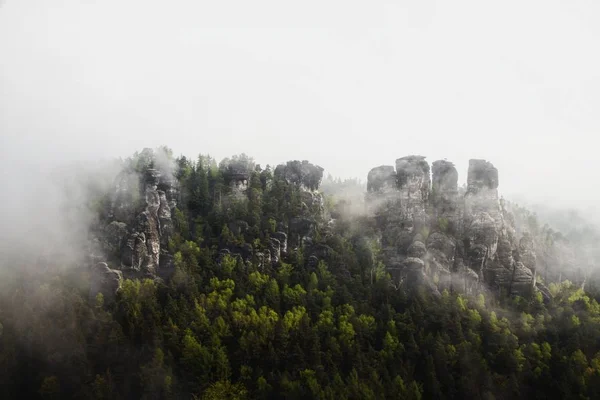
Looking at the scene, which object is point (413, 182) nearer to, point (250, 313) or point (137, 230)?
point (250, 313)

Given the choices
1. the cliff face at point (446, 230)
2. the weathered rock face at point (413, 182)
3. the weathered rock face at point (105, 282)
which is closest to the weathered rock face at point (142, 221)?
the weathered rock face at point (105, 282)

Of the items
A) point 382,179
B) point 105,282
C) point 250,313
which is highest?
point 382,179

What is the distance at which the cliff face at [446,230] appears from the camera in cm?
10338

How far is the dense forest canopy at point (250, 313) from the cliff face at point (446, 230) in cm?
194

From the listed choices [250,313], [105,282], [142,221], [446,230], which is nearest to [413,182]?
[446,230]

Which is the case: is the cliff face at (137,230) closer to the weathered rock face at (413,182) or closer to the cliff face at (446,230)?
the cliff face at (446,230)

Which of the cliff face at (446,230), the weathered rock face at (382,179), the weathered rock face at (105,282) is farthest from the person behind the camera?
the weathered rock face at (382,179)

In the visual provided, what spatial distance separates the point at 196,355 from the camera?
80500mm

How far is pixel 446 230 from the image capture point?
362ft

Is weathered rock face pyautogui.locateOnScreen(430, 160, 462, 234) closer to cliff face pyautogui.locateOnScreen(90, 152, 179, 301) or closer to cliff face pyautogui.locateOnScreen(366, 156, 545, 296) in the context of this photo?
cliff face pyautogui.locateOnScreen(366, 156, 545, 296)

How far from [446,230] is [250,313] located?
42214 mm

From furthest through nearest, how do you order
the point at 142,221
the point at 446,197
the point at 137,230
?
the point at 446,197 → the point at 142,221 → the point at 137,230

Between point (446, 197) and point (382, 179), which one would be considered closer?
point (446, 197)

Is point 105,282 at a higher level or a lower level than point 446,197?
lower
